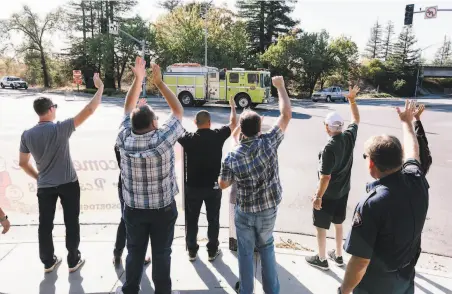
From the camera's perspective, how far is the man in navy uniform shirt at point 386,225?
187cm

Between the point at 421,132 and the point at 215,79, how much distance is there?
19.9 meters

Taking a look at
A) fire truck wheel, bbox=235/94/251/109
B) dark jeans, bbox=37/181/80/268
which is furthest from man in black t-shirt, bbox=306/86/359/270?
fire truck wheel, bbox=235/94/251/109

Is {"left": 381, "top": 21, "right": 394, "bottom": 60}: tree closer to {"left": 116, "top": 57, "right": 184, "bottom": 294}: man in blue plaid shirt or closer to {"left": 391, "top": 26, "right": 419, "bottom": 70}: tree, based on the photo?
{"left": 391, "top": 26, "right": 419, "bottom": 70}: tree

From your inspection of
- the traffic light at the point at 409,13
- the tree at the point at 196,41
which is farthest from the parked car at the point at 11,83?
the traffic light at the point at 409,13

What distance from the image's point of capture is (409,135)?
2535 millimetres

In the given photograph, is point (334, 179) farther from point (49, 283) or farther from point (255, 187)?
point (49, 283)

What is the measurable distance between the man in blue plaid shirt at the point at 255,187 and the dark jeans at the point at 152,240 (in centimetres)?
55

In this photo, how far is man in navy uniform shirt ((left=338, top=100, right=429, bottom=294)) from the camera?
187 cm

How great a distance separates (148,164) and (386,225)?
1.67 metres

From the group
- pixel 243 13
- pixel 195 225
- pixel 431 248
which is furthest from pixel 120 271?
pixel 243 13

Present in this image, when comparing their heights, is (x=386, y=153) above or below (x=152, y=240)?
above

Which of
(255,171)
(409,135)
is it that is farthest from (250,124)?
(409,135)

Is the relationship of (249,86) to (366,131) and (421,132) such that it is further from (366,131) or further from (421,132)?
(421,132)

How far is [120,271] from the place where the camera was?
3.61m
